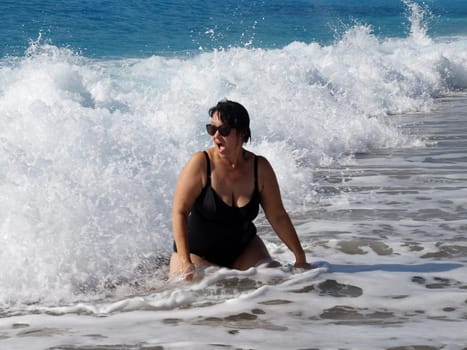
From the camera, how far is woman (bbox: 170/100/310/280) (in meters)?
5.25

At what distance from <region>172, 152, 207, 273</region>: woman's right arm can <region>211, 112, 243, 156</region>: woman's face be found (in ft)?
0.49

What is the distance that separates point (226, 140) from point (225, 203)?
0.39 m

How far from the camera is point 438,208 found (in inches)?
301

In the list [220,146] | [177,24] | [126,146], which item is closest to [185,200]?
[220,146]

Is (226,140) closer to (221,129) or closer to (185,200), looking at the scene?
(221,129)

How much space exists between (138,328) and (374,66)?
1604 centimetres

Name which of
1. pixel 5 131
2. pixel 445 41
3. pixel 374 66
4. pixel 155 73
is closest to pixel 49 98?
pixel 5 131

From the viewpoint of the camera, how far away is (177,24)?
35.1 metres

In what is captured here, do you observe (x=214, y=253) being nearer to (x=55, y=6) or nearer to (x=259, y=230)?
(x=259, y=230)

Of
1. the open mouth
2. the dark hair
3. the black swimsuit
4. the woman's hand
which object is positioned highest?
the dark hair

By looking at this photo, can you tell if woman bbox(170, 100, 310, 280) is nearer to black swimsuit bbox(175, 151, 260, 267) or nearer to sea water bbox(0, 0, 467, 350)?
black swimsuit bbox(175, 151, 260, 267)

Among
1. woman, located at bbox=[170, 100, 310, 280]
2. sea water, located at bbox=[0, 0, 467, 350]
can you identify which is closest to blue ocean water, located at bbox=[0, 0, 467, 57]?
sea water, located at bbox=[0, 0, 467, 350]

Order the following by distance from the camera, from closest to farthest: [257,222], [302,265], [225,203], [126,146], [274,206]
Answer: [225,203], [274,206], [302,265], [257,222], [126,146]

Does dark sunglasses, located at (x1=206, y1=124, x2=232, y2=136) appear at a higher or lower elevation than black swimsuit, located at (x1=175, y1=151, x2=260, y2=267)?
higher
